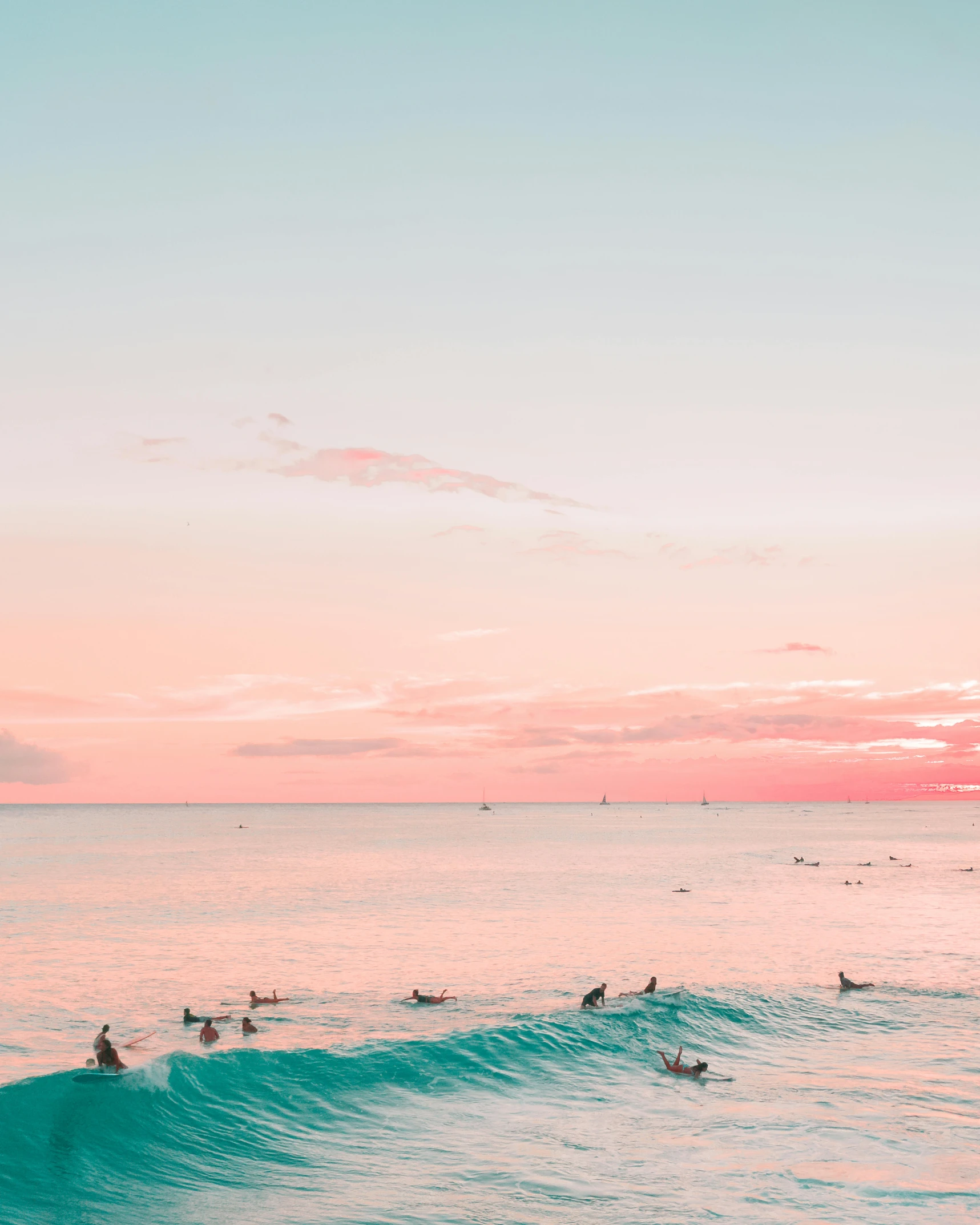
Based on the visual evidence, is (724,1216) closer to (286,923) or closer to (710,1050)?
(710,1050)

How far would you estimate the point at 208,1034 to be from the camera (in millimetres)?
32250

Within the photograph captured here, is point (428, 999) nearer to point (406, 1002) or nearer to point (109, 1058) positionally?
point (406, 1002)

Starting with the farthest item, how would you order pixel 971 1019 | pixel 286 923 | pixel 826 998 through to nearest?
pixel 286 923, pixel 826 998, pixel 971 1019

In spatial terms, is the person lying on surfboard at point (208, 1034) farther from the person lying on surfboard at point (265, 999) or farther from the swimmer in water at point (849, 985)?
the swimmer in water at point (849, 985)

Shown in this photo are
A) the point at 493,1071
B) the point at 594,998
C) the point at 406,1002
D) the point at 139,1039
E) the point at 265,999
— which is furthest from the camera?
the point at 406,1002

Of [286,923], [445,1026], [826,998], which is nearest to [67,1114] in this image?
[445,1026]

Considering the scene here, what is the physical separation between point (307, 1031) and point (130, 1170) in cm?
1128

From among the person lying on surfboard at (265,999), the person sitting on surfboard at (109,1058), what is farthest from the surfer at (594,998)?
the person sitting on surfboard at (109,1058)

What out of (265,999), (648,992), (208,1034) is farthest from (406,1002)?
(648,992)

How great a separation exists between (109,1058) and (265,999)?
11.4 metres

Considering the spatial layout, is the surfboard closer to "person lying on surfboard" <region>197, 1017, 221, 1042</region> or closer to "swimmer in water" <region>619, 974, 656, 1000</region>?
"person lying on surfboard" <region>197, 1017, 221, 1042</region>

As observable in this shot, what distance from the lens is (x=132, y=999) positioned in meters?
39.6

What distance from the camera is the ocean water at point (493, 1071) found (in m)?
20.5

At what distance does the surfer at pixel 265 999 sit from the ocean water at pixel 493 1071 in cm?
75
